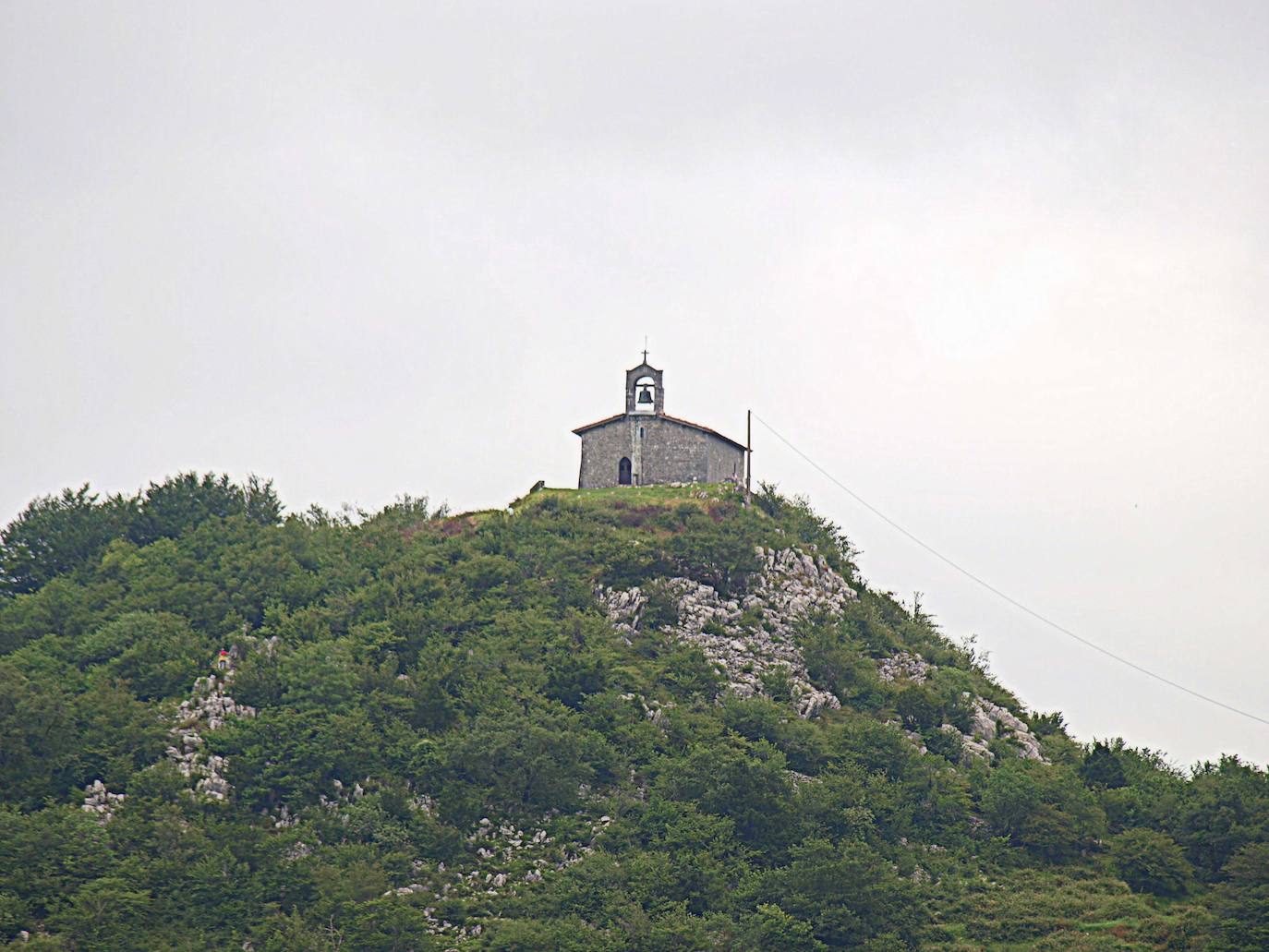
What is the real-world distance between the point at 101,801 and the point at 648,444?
34.3m

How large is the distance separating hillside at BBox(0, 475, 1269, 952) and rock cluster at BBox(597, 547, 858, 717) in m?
0.16

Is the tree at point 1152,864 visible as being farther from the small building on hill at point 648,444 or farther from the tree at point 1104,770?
the small building on hill at point 648,444

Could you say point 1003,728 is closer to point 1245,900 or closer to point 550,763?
point 1245,900

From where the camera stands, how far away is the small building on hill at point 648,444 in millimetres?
80625

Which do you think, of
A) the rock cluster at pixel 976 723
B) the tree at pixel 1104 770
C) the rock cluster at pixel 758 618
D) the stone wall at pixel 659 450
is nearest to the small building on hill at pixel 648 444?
the stone wall at pixel 659 450

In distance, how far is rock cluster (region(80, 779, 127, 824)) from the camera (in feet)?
179

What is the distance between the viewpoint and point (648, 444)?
8062 centimetres

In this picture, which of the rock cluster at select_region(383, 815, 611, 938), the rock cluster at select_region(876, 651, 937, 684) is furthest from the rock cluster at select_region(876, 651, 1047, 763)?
the rock cluster at select_region(383, 815, 611, 938)

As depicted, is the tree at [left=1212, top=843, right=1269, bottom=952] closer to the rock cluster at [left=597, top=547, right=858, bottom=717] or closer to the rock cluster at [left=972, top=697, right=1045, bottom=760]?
the rock cluster at [left=972, top=697, right=1045, bottom=760]

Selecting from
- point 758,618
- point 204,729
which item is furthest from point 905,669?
point 204,729

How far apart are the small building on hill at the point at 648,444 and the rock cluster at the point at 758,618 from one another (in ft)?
28.9

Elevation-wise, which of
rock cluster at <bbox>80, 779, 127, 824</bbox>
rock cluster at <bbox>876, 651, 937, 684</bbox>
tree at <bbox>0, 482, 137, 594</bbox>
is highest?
tree at <bbox>0, 482, 137, 594</bbox>

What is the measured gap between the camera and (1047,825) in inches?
2386

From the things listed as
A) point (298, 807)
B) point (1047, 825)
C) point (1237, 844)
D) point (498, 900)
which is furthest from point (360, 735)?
point (1237, 844)
